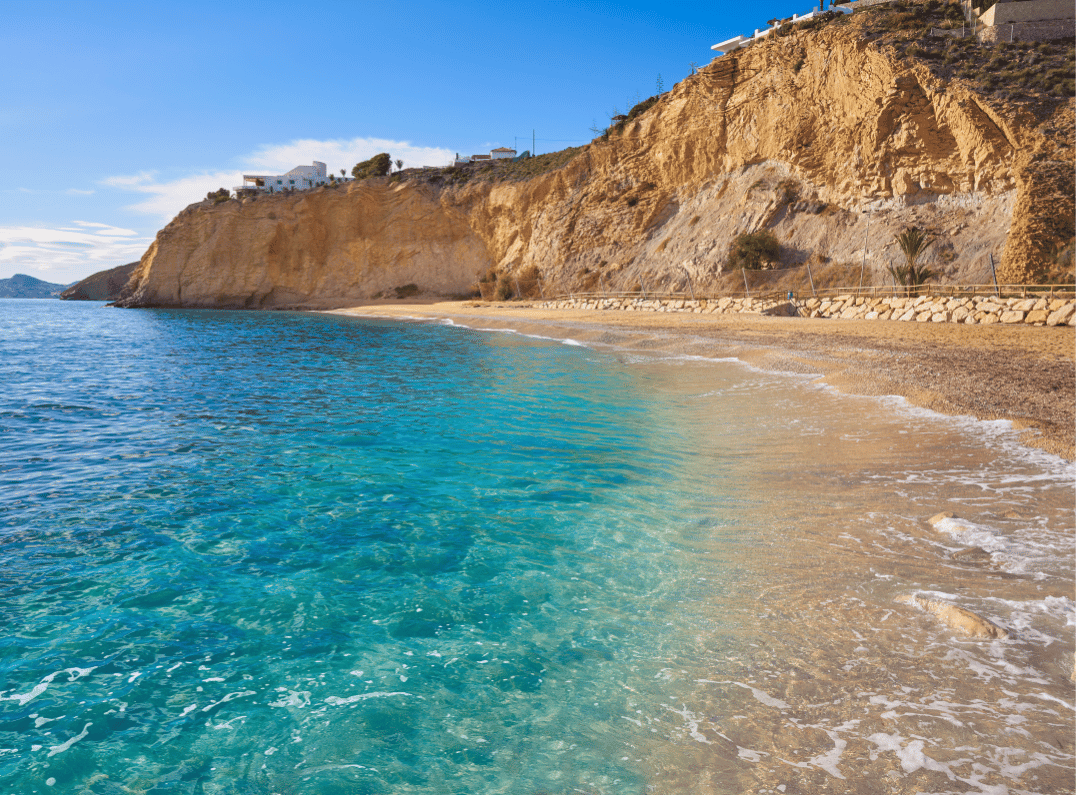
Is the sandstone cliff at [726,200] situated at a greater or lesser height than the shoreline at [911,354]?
greater

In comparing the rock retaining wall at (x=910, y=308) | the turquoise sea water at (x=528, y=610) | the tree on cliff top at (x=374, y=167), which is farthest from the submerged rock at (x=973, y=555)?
the tree on cliff top at (x=374, y=167)

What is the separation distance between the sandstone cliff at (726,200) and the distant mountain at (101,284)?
7291cm

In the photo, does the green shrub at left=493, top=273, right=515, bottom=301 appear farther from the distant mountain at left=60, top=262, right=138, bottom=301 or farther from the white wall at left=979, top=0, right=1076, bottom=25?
the distant mountain at left=60, top=262, right=138, bottom=301

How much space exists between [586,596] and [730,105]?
42.5m

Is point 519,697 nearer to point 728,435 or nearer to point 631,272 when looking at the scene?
point 728,435

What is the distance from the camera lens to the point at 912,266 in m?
25.8

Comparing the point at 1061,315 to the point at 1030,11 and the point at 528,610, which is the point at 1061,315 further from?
the point at 1030,11

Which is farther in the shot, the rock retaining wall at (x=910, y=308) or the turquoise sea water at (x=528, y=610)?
the rock retaining wall at (x=910, y=308)

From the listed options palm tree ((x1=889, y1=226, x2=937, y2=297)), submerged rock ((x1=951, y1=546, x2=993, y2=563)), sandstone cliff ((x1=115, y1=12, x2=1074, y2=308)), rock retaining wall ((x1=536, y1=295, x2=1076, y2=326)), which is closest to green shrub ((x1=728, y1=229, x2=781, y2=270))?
sandstone cliff ((x1=115, y1=12, x2=1074, y2=308))

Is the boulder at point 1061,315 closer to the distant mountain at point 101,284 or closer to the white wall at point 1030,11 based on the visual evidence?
the white wall at point 1030,11

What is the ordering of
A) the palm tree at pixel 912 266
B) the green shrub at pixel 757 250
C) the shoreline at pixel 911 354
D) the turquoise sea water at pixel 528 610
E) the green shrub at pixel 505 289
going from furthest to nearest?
the green shrub at pixel 505 289, the green shrub at pixel 757 250, the palm tree at pixel 912 266, the shoreline at pixel 911 354, the turquoise sea water at pixel 528 610

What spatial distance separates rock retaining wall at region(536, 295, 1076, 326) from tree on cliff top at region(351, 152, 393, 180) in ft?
147

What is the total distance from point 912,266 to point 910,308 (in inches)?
178

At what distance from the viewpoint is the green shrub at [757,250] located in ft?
113
